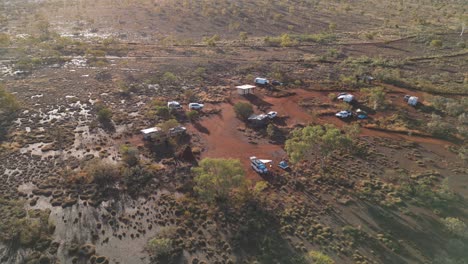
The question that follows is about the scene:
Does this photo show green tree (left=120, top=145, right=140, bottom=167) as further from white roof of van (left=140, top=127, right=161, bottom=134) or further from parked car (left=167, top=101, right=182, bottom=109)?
parked car (left=167, top=101, right=182, bottom=109)

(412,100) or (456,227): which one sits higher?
(412,100)

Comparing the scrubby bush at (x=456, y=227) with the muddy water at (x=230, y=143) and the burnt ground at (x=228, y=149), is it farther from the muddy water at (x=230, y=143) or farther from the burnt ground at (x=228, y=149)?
the muddy water at (x=230, y=143)

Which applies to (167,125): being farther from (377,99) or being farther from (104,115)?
(377,99)

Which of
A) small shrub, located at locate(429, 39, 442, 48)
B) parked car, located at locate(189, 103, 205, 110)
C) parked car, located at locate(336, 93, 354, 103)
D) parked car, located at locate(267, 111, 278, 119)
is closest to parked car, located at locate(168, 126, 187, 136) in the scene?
parked car, located at locate(189, 103, 205, 110)

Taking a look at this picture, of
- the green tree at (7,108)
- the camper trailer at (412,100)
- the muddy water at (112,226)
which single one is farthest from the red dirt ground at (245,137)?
the green tree at (7,108)

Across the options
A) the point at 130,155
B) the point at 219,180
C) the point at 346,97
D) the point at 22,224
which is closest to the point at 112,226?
the point at 22,224

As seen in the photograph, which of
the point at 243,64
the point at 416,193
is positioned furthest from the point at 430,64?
the point at 416,193

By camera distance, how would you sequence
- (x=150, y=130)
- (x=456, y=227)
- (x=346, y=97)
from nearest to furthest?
1. (x=456, y=227)
2. (x=150, y=130)
3. (x=346, y=97)
